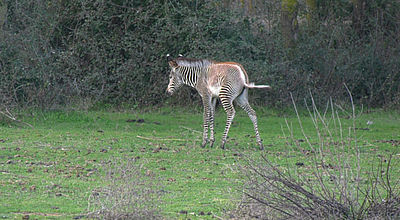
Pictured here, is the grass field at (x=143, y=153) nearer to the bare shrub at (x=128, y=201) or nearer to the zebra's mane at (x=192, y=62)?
the bare shrub at (x=128, y=201)

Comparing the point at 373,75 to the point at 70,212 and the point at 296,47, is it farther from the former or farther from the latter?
the point at 70,212

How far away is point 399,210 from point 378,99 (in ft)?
53.7

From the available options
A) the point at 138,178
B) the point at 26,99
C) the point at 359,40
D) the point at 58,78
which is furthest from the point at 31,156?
the point at 359,40

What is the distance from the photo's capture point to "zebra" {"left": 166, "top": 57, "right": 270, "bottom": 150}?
1434 cm

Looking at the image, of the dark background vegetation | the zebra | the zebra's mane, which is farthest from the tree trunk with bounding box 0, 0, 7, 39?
the zebra's mane

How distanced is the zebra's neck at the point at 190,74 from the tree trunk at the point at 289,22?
858 cm

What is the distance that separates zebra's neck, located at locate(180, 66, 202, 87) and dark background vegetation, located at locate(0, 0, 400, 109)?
205 inches

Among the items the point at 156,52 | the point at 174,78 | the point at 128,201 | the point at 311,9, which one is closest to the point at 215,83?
the point at 174,78

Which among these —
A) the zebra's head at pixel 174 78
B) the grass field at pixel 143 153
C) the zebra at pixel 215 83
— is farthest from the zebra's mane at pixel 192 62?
the grass field at pixel 143 153

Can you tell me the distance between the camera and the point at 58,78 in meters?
20.2

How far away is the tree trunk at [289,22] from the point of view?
22.5 metres

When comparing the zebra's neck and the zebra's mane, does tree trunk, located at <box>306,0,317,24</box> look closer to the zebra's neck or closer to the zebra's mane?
the zebra's mane

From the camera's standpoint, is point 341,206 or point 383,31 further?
point 383,31

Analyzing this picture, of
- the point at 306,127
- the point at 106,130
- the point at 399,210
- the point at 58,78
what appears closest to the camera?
the point at 399,210
